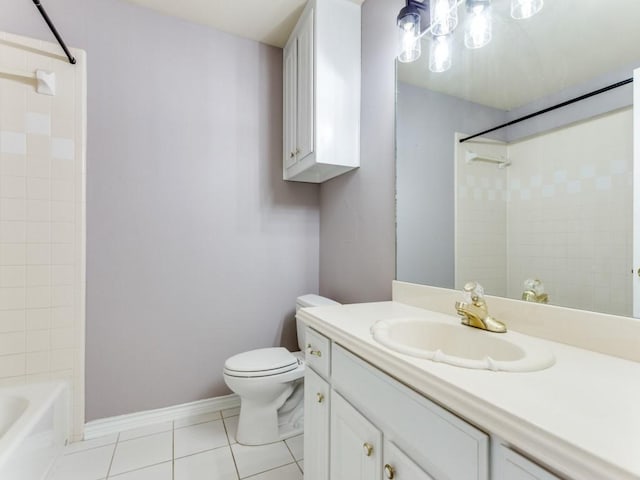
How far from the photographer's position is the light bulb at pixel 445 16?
1.21m

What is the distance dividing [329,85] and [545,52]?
99 centimetres

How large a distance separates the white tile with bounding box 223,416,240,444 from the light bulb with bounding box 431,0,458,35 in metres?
2.25

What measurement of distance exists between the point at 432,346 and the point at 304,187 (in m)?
1.50

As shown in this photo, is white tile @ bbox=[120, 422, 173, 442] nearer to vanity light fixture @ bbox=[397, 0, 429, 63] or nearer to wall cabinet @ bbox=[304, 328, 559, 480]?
wall cabinet @ bbox=[304, 328, 559, 480]

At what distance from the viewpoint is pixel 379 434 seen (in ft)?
2.49

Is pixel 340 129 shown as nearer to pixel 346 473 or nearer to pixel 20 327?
pixel 346 473

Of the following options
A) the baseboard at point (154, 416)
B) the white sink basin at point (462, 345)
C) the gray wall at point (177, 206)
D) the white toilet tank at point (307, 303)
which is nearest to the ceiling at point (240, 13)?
the gray wall at point (177, 206)

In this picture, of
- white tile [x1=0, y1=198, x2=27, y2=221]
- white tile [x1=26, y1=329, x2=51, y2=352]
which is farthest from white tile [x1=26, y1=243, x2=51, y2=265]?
white tile [x1=26, y1=329, x2=51, y2=352]

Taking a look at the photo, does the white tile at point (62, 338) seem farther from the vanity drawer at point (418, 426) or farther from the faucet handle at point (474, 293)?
the faucet handle at point (474, 293)

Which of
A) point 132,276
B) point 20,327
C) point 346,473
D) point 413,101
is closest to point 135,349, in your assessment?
point 132,276

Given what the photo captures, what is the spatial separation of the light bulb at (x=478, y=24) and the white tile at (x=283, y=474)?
199 centimetres

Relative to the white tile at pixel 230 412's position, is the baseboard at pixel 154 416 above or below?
above

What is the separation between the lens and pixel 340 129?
1.66 meters

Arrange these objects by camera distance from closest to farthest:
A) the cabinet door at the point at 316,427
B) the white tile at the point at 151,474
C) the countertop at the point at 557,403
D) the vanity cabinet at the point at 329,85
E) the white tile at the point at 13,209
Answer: the countertop at the point at 557,403 < the cabinet door at the point at 316,427 < the white tile at the point at 151,474 < the white tile at the point at 13,209 < the vanity cabinet at the point at 329,85
